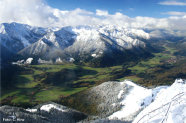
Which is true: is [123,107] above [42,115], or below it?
below

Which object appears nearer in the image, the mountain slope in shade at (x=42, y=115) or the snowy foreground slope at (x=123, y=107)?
the snowy foreground slope at (x=123, y=107)

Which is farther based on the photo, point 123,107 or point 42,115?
point 123,107

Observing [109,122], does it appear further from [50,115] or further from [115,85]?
[115,85]

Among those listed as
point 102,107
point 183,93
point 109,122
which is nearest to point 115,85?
point 102,107

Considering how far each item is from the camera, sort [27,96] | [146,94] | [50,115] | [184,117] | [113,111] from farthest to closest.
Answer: [27,96] → [146,94] → [113,111] → [50,115] → [184,117]

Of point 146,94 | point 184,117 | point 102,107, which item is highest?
point 184,117

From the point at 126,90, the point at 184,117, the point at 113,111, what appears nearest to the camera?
the point at 184,117

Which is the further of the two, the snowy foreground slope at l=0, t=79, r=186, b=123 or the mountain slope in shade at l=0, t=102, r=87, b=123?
the mountain slope in shade at l=0, t=102, r=87, b=123

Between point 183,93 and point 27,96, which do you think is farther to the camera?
point 27,96
